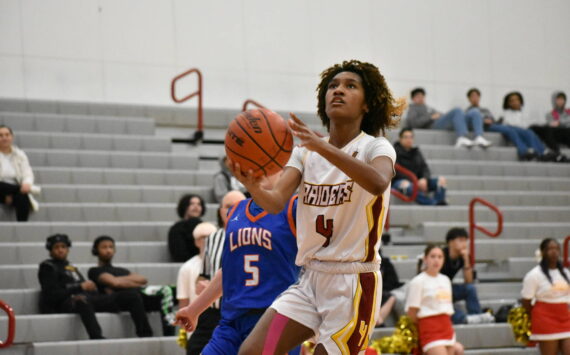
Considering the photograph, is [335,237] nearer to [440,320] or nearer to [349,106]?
[349,106]

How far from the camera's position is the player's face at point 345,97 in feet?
13.8

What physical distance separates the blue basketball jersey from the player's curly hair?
0.62 metres

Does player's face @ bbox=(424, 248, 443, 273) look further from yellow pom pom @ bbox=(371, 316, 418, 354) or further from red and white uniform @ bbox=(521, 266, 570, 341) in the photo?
red and white uniform @ bbox=(521, 266, 570, 341)

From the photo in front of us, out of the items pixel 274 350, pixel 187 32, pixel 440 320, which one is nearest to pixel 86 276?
pixel 440 320

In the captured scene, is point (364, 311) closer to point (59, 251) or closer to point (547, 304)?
point (59, 251)

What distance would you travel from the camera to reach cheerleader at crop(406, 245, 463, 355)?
816 centimetres

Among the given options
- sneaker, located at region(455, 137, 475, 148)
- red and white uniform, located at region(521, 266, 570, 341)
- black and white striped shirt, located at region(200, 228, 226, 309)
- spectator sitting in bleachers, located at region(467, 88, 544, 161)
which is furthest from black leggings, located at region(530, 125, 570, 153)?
black and white striped shirt, located at region(200, 228, 226, 309)

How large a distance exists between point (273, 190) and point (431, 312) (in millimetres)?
4461

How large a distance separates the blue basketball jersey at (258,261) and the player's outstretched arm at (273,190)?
1.68 feet

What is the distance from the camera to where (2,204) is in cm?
971

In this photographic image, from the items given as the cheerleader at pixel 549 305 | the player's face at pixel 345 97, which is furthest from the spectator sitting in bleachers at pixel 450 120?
the player's face at pixel 345 97

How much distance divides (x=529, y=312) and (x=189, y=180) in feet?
14.1

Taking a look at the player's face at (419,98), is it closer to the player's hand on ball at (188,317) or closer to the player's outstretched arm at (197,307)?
the player's outstretched arm at (197,307)

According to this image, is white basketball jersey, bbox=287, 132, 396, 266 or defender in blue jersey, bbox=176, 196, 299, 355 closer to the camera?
white basketball jersey, bbox=287, 132, 396, 266
